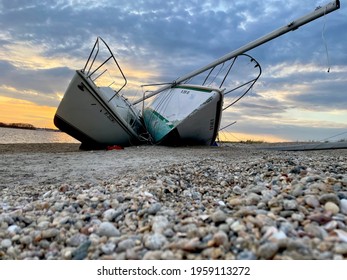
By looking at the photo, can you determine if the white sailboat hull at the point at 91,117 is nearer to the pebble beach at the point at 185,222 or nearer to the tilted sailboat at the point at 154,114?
the tilted sailboat at the point at 154,114

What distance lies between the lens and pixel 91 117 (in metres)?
14.8

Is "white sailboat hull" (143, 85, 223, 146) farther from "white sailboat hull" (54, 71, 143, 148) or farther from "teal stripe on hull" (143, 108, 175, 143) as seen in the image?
"white sailboat hull" (54, 71, 143, 148)

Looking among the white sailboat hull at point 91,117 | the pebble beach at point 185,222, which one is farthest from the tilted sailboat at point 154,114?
the pebble beach at point 185,222

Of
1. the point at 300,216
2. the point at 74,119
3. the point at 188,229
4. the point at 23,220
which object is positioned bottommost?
the point at 23,220

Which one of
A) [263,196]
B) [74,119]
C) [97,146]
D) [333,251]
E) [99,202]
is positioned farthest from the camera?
[97,146]

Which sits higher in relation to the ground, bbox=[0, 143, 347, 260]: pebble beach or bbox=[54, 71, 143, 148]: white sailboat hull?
bbox=[54, 71, 143, 148]: white sailboat hull

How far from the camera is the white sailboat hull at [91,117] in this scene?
14156 millimetres

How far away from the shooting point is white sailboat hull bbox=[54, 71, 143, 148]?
14.2m

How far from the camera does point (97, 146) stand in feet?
51.5

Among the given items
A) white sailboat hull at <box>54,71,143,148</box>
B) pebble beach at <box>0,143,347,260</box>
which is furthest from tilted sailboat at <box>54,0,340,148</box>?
pebble beach at <box>0,143,347,260</box>

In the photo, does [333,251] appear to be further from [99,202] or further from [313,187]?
[99,202]

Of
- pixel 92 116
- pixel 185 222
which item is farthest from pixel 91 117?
pixel 185 222

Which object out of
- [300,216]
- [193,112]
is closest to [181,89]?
[193,112]

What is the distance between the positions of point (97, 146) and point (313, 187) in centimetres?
1332
